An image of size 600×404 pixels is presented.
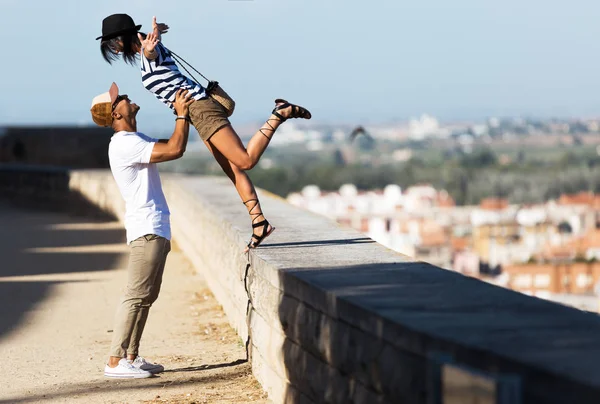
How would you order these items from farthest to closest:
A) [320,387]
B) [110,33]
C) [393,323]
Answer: [110,33] → [320,387] → [393,323]

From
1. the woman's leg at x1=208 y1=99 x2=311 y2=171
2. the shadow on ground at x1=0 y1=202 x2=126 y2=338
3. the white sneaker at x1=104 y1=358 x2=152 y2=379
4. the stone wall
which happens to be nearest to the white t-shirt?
the woman's leg at x1=208 y1=99 x2=311 y2=171

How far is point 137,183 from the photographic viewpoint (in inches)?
244

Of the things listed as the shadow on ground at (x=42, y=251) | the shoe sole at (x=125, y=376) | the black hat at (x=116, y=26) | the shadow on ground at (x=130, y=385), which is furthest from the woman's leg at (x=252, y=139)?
the shadow on ground at (x=42, y=251)

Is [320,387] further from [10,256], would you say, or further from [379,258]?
[10,256]

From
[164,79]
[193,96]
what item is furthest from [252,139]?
[164,79]

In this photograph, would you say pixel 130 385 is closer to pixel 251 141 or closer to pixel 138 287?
pixel 138 287

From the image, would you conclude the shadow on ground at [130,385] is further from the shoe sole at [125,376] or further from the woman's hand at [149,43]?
the woman's hand at [149,43]

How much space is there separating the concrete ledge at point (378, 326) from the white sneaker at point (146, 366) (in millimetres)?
574

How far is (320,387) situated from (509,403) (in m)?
1.90

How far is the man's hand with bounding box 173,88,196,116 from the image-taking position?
251 inches

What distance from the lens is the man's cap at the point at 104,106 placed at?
6.27 m

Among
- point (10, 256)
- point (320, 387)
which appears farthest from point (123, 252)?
point (320, 387)

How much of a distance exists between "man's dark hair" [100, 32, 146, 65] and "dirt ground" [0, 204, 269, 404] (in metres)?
1.88

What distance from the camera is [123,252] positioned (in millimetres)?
14055
